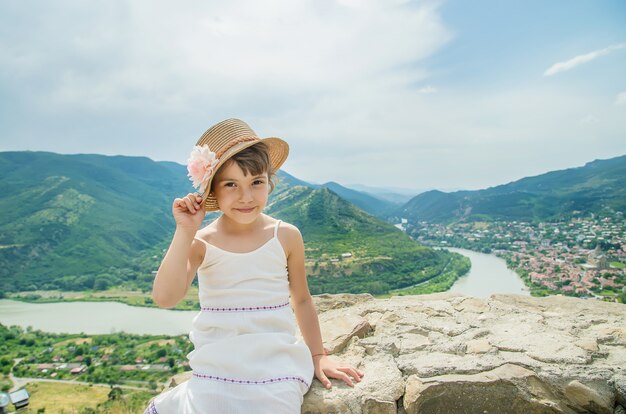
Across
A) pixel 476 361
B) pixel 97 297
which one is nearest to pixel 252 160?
pixel 476 361

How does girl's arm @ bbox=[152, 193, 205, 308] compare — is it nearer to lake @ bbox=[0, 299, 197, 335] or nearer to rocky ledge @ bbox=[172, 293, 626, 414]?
rocky ledge @ bbox=[172, 293, 626, 414]

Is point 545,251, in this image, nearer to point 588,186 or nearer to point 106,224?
point 588,186

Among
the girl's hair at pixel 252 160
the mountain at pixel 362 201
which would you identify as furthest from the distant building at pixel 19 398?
the mountain at pixel 362 201

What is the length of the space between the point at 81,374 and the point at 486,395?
37977 mm

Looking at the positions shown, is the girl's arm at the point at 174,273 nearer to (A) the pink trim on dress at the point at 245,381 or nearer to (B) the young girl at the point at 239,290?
(B) the young girl at the point at 239,290

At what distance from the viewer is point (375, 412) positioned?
76.0 inches

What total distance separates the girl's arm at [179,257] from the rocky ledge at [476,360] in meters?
0.84

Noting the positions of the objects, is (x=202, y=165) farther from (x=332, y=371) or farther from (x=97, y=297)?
(x=97, y=297)

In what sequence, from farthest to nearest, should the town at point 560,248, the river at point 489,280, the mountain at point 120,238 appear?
the mountain at point 120,238, the river at point 489,280, the town at point 560,248

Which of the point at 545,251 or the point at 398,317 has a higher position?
the point at 398,317

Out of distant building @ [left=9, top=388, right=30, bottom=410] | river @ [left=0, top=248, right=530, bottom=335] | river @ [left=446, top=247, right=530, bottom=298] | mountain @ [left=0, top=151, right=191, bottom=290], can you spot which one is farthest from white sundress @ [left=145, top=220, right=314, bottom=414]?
mountain @ [left=0, top=151, right=191, bottom=290]

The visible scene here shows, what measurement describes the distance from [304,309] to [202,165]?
0.98m

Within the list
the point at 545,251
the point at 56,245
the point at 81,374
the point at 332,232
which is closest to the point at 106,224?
the point at 56,245

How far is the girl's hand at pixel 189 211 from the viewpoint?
1.82 meters
